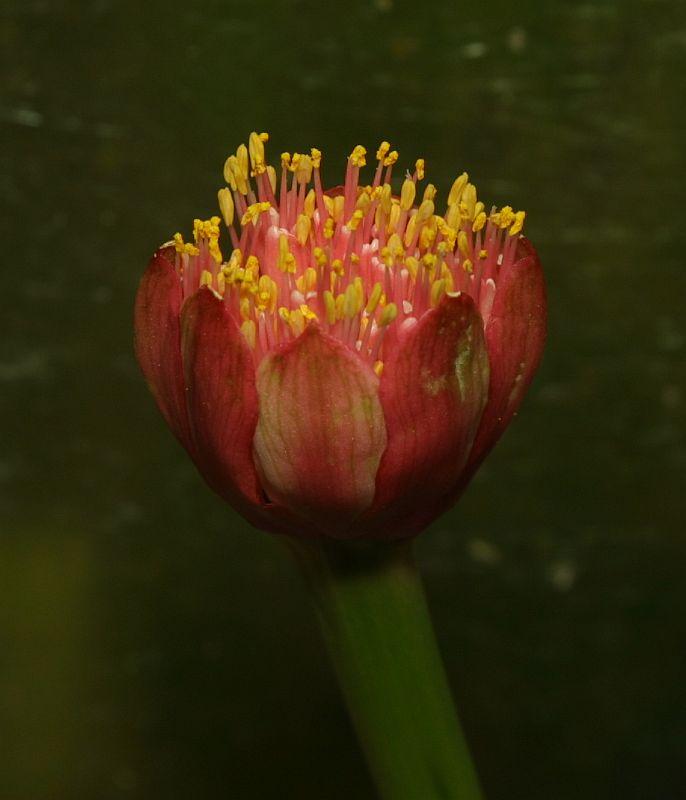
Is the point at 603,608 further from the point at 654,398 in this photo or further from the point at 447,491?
the point at 447,491

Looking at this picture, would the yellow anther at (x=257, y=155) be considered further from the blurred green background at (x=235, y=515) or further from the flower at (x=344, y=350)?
the blurred green background at (x=235, y=515)

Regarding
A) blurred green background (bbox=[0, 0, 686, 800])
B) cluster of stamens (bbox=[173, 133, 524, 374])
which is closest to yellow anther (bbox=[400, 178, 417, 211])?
cluster of stamens (bbox=[173, 133, 524, 374])

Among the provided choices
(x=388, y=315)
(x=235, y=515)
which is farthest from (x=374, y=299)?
(x=235, y=515)

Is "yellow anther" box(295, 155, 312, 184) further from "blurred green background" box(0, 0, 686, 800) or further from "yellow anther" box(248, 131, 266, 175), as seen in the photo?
"blurred green background" box(0, 0, 686, 800)

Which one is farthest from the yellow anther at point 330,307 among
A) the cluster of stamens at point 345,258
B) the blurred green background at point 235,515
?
the blurred green background at point 235,515

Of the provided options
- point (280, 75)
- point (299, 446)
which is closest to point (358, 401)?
point (299, 446)

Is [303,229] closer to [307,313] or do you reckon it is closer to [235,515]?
[307,313]
